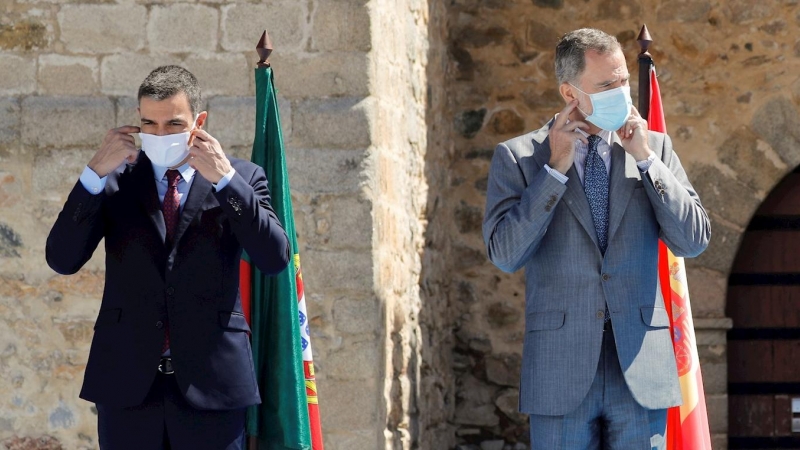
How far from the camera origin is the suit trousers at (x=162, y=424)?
3148mm

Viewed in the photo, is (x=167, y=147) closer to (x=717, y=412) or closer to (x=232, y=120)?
(x=232, y=120)

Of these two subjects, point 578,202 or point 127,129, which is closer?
point 127,129

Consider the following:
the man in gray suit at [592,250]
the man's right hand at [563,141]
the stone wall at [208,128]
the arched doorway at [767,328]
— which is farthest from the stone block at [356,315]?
the arched doorway at [767,328]

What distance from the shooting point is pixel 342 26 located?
4.67 m

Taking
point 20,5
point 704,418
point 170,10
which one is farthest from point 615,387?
point 20,5

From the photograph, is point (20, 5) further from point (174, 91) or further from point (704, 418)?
point (704, 418)

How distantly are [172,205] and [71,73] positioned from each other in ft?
5.52

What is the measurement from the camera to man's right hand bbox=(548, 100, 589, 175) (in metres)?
3.52

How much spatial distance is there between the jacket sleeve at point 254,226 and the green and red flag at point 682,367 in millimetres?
1369

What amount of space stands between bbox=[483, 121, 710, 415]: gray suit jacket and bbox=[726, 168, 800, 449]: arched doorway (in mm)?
2810

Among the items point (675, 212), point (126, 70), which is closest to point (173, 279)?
point (675, 212)

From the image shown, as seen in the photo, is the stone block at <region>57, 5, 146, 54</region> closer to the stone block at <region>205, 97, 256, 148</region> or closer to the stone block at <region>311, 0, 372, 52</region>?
the stone block at <region>205, 97, 256, 148</region>

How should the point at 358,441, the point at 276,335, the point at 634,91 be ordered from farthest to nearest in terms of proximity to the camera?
the point at 634,91
the point at 358,441
the point at 276,335

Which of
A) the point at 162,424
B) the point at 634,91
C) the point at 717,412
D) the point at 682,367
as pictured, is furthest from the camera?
the point at 634,91
